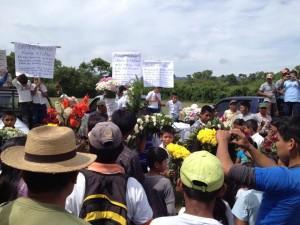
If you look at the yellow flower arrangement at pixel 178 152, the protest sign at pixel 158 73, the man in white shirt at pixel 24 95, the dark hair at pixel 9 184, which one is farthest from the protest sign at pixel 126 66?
the dark hair at pixel 9 184

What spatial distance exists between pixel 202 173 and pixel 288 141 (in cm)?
91

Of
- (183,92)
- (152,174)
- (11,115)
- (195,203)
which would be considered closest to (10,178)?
(195,203)

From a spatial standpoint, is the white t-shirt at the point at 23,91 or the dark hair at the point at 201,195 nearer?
the dark hair at the point at 201,195

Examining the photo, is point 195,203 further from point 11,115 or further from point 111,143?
Answer: point 11,115

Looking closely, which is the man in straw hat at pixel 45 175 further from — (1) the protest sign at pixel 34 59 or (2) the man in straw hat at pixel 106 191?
(1) the protest sign at pixel 34 59

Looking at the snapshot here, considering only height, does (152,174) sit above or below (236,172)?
Answer: below

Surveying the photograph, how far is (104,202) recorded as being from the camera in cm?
305

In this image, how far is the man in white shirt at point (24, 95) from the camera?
1197 cm

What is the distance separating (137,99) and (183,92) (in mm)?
36591

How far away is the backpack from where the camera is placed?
3.01 metres

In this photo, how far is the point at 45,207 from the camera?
2068 mm

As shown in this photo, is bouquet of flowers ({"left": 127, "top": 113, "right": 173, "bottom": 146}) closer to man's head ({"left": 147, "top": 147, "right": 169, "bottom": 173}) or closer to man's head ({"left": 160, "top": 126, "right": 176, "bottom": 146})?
man's head ({"left": 160, "top": 126, "right": 176, "bottom": 146})

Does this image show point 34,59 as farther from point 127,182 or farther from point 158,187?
point 127,182

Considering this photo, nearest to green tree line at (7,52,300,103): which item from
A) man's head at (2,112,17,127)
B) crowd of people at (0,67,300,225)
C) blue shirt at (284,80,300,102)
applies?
blue shirt at (284,80,300,102)
